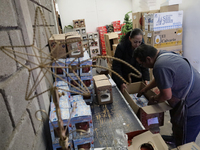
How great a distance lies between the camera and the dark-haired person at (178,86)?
1230 millimetres

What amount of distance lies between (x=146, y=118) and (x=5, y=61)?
140 centimetres

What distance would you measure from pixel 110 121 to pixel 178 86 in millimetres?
753

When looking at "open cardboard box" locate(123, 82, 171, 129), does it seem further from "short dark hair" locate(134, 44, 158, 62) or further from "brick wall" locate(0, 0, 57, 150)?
"brick wall" locate(0, 0, 57, 150)

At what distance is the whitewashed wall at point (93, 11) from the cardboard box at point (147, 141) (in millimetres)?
5319

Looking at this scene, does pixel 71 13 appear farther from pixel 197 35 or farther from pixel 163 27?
pixel 197 35

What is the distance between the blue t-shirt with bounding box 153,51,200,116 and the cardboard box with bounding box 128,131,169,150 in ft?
1.47

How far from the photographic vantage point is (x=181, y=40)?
9.96 feet

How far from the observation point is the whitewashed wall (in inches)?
213

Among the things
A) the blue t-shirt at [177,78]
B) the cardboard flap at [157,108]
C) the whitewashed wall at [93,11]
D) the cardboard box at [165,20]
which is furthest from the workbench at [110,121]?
the whitewashed wall at [93,11]

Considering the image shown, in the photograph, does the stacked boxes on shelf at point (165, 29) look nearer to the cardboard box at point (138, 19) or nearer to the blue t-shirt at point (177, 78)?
the cardboard box at point (138, 19)

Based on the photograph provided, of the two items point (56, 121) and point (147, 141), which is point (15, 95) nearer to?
point (56, 121)

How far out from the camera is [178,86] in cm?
132

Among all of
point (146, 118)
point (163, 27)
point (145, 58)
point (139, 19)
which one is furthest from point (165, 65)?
point (139, 19)

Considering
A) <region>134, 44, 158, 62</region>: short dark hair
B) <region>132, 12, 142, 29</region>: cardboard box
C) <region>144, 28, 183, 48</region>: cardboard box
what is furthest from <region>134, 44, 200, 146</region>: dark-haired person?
<region>132, 12, 142, 29</region>: cardboard box
